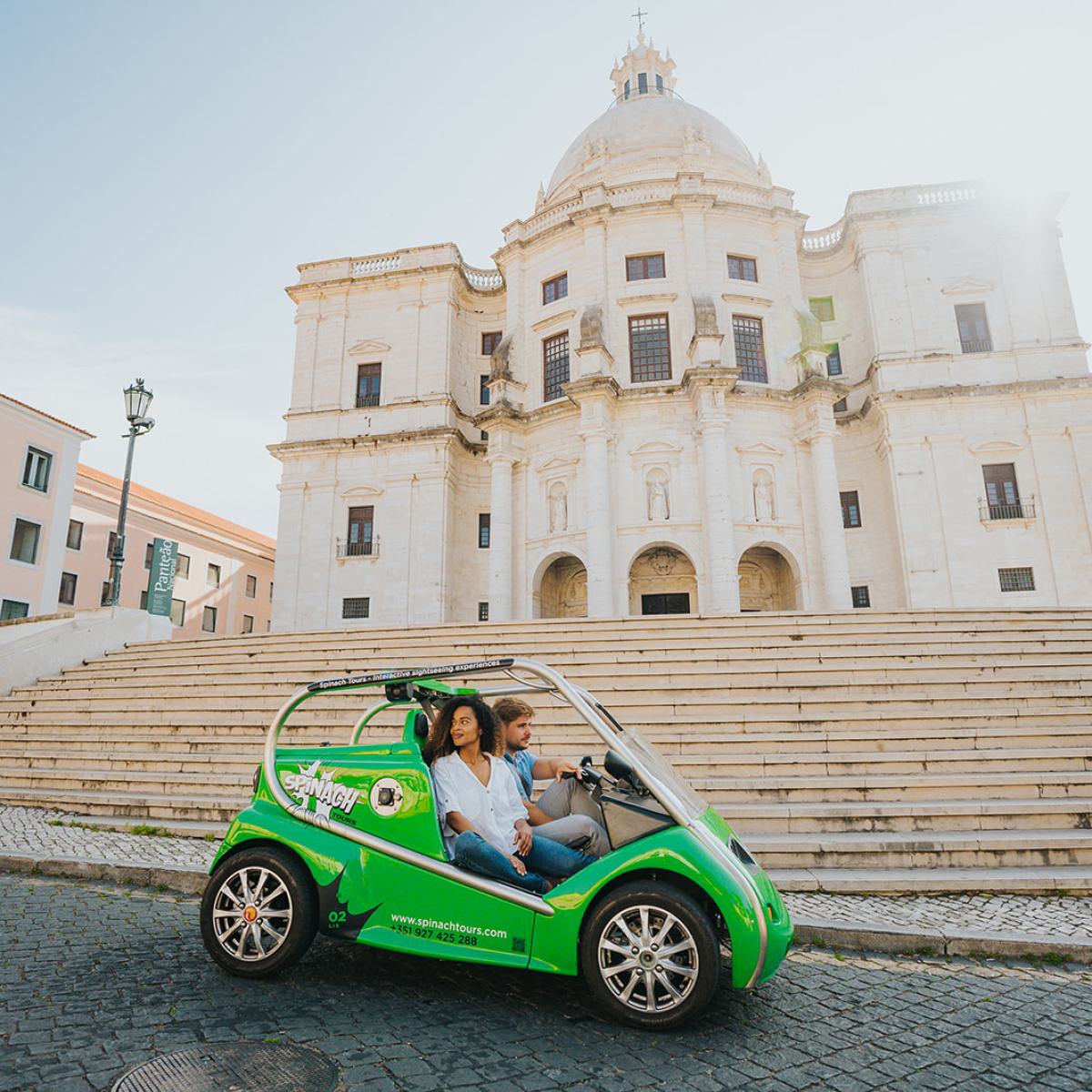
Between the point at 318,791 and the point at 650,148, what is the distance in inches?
1287

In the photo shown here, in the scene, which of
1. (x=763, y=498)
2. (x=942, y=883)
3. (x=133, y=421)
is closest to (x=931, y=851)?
(x=942, y=883)

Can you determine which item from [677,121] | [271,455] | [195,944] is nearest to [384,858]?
[195,944]

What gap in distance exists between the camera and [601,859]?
3.58 m

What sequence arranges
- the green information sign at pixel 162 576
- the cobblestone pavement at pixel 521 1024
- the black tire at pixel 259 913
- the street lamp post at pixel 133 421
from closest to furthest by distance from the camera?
the cobblestone pavement at pixel 521 1024 → the black tire at pixel 259 913 → the street lamp post at pixel 133 421 → the green information sign at pixel 162 576

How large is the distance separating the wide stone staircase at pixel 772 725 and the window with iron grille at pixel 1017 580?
10895 millimetres

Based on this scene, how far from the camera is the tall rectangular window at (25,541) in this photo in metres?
25.8

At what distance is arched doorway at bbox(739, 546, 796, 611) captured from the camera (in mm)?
25439

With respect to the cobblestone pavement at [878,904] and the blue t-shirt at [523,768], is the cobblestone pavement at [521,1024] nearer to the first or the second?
the cobblestone pavement at [878,904]

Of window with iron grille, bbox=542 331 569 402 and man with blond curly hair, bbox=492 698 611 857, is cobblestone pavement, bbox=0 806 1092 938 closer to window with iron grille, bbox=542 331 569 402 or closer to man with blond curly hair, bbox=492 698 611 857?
man with blond curly hair, bbox=492 698 611 857

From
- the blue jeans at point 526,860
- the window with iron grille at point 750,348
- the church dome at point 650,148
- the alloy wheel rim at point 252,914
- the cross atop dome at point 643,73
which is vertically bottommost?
the alloy wheel rim at point 252,914

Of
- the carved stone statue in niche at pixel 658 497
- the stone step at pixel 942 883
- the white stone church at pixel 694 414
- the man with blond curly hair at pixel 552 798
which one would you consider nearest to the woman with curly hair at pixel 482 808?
the man with blond curly hair at pixel 552 798

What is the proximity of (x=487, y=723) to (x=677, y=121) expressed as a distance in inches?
1367

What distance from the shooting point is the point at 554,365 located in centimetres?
2703

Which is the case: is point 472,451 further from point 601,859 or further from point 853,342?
point 601,859
